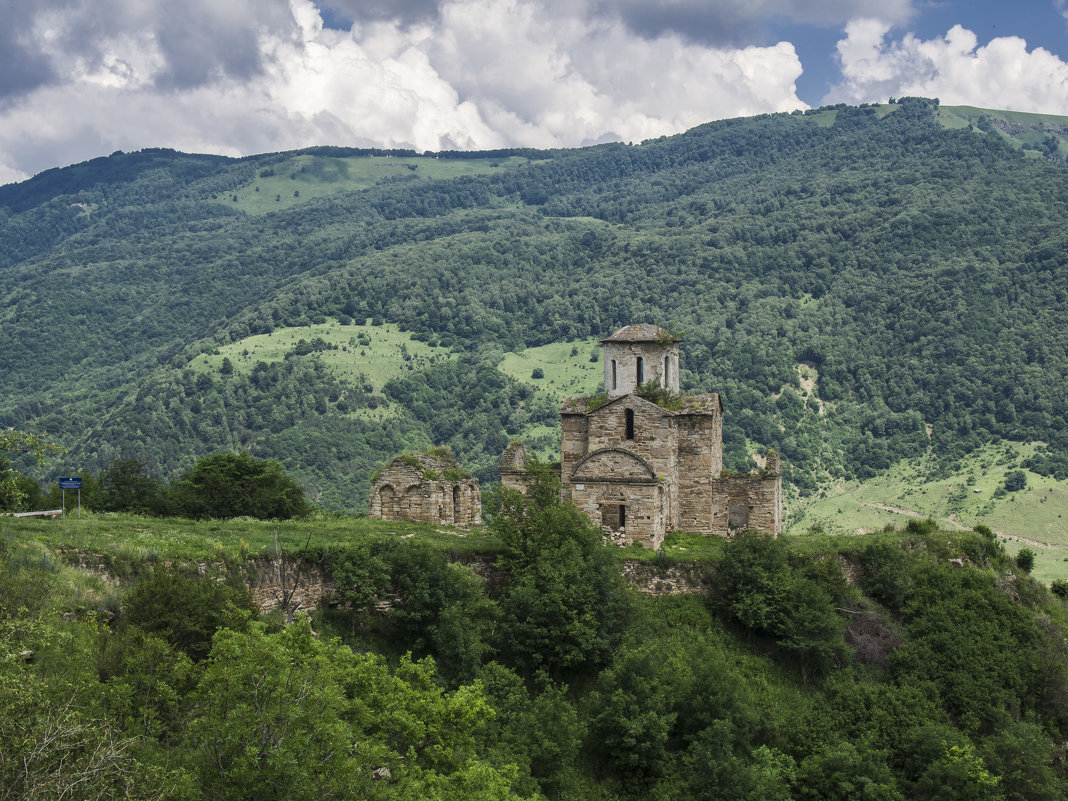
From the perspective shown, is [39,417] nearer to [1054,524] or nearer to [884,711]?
[1054,524]

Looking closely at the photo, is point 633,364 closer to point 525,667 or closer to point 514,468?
point 514,468

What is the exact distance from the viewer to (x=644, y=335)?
37.2 metres

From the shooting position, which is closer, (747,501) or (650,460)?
(650,460)

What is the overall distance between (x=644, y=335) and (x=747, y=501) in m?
7.02

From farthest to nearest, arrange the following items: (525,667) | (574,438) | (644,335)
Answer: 1. (644,335)
2. (574,438)
3. (525,667)

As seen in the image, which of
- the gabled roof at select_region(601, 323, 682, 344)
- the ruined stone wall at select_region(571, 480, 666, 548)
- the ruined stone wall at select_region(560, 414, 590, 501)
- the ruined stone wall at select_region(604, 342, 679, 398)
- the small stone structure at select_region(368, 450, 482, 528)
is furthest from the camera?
the ruined stone wall at select_region(604, 342, 679, 398)

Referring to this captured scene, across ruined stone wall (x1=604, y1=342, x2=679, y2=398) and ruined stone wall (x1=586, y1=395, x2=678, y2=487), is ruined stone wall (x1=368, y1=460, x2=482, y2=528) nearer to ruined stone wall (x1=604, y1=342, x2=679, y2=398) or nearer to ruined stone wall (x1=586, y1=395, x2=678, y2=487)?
ruined stone wall (x1=586, y1=395, x2=678, y2=487)

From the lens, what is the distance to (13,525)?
80.2 ft

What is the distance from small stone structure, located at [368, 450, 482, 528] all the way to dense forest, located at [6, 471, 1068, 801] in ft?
10.2

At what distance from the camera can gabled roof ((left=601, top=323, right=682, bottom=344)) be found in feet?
121

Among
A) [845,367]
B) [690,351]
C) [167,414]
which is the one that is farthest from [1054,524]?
[167,414]

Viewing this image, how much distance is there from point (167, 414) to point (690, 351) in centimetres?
6535

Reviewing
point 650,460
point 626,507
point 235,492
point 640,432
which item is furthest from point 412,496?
point 235,492

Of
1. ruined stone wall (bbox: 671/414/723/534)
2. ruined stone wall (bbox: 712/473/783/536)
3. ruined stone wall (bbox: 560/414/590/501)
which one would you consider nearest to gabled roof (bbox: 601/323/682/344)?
ruined stone wall (bbox: 671/414/723/534)
